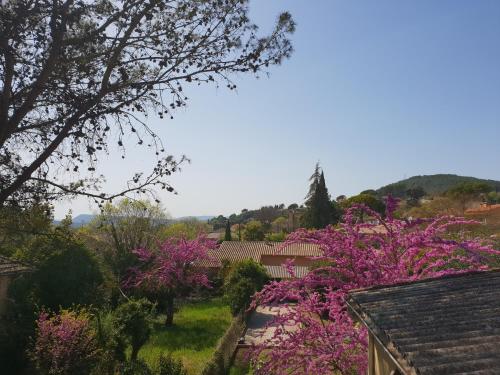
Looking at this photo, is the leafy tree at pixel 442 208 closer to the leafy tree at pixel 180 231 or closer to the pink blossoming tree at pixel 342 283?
the leafy tree at pixel 180 231

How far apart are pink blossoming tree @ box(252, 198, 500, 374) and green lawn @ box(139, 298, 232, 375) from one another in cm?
598

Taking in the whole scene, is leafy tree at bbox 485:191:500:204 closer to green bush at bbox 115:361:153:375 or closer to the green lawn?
the green lawn

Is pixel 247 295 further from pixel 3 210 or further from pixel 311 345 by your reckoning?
pixel 3 210

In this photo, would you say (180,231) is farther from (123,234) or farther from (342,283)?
(342,283)

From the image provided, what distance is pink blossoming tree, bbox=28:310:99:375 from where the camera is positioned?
1148 cm

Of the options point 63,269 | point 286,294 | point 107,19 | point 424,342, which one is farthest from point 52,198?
point 63,269

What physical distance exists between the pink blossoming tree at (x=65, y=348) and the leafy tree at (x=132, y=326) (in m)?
1.98

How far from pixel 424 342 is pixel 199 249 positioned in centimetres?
2159

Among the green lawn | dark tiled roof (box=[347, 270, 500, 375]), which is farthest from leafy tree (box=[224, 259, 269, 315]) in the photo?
dark tiled roof (box=[347, 270, 500, 375])

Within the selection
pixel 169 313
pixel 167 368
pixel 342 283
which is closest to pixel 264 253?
pixel 169 313

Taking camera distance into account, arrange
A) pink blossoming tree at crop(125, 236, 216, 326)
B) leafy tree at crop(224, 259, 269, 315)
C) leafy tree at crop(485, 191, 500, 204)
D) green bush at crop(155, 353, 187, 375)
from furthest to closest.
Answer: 1. leafy tree at crop(485, 191, 500, 204)
2. leafy tree at crop(224, 259, 269, 315)
3. pink blossoming tree at crop(125, 236, 216, 326)
4. green bush at crop(155, 353, 187, 375)

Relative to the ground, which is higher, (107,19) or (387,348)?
(107,19)

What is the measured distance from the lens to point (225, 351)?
1513 centimetres

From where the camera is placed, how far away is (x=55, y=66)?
221 inches
